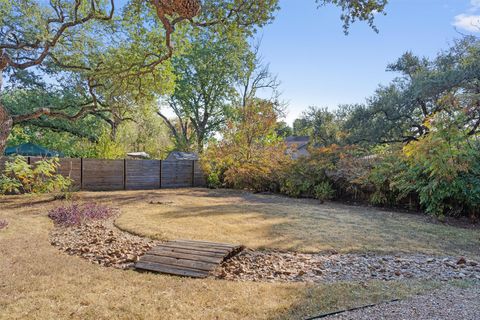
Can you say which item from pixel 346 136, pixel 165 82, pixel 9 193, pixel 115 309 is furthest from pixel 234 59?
pixel 115 309

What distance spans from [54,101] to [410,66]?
15.8m

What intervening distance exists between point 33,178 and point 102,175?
315cm

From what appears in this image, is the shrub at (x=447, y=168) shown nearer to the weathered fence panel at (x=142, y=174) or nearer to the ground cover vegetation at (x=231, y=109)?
the ground cover vegetation at (x=231, y=109)

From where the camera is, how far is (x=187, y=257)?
3.60 metres

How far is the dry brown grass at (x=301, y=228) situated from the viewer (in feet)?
15.2

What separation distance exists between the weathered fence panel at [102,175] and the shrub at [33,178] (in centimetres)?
190

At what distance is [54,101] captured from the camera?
13.0m

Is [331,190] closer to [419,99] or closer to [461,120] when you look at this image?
[461,120]

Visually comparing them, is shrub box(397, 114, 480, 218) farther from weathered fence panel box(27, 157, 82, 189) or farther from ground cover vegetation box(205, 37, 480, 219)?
weathered fence panel box(27, 157, 82, 189)

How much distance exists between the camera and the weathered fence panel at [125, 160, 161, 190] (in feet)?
40.0

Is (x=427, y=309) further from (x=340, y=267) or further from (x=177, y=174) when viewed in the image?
(x=177, y=174)

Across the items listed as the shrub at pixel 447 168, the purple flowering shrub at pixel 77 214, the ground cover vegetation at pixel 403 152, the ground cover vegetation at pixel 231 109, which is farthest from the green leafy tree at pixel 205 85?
the shrub at pixel 447 168

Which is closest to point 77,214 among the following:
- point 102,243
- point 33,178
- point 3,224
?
point 3,224

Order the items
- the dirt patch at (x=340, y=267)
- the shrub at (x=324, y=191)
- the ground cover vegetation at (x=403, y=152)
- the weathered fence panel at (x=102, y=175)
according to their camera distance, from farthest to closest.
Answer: the weathered fence panel at (x=102, y=175) → the shrub at (x=324, y=191) → the ground cover vegetation at (x=403, y=152) → the dirt patch at (x=340, y=267)
